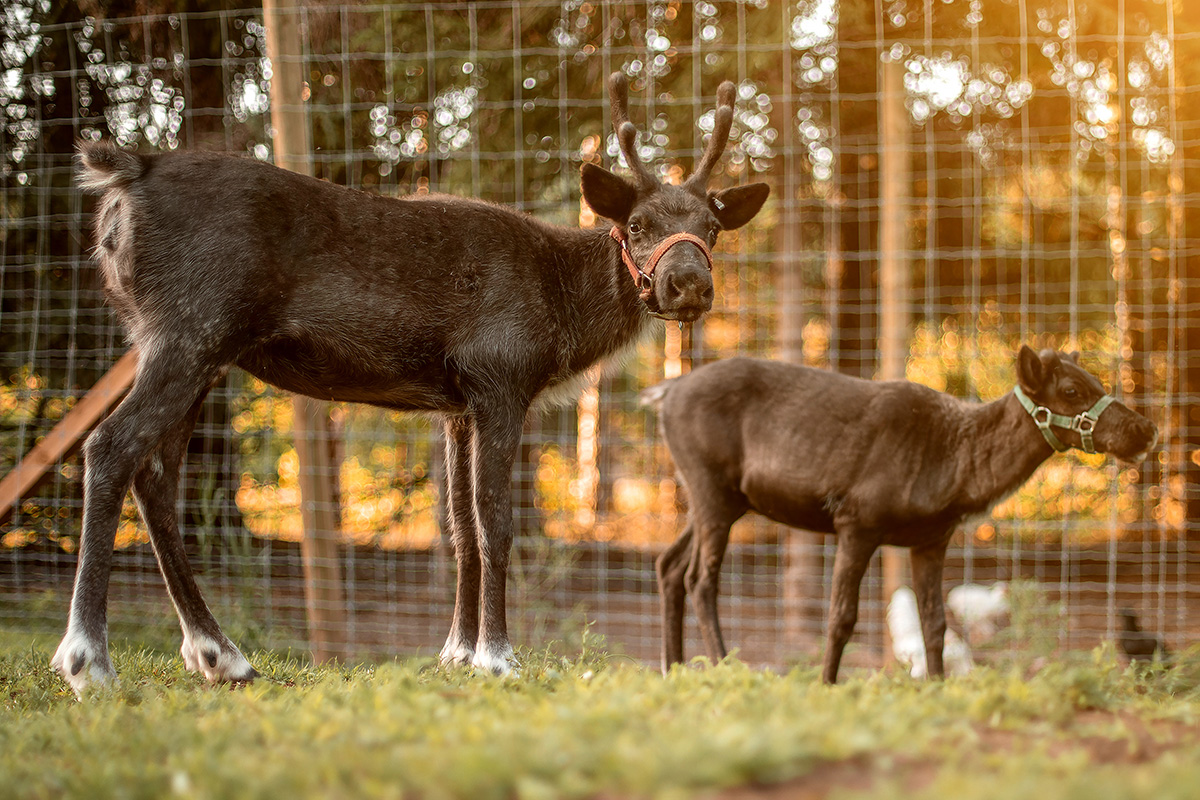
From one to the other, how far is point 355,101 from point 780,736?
8.40 m

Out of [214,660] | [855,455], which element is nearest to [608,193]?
[855,455]

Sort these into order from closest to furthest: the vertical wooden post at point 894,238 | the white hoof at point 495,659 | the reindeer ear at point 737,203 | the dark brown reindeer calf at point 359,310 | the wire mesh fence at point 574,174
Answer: the dark brown reindeer calf at point 359,310
the white hoof at point 495,659
the reindeer ear at point 737,203
the vertical wooden post at point 894,238
the wire mesh fence at point 574,174

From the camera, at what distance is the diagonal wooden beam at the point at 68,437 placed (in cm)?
615

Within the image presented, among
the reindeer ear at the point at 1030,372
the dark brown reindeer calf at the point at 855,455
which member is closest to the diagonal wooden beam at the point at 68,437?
the dark brown reindeer calf at the point at 855,455

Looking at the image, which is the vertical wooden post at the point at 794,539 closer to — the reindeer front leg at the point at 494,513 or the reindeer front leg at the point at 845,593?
the reindeer front leg at the point at 845,593

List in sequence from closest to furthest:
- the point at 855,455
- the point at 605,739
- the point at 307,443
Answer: the point at 605,739 < the point at 855,455 < the point at 307,443

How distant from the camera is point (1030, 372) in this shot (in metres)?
4.84

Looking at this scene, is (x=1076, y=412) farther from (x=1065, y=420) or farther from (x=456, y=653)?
(x=456, y=653)

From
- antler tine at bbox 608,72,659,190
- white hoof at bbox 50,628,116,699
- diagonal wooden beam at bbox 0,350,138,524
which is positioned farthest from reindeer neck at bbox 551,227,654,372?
diagonal wooden beam at bbox 0,350,138,524

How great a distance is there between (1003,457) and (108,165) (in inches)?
172

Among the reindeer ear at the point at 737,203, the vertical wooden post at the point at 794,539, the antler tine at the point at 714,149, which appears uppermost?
the antler tine at the point at 714,149

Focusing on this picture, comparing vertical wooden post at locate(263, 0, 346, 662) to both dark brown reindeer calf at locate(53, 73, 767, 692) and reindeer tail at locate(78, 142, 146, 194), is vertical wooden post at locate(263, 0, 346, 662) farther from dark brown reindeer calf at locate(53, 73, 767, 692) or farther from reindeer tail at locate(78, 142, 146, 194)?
reindeer tail at locate(78, 142, 146, 194)

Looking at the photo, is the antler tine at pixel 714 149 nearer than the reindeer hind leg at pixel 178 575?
No

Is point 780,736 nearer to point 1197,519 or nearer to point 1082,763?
point 1082,763
